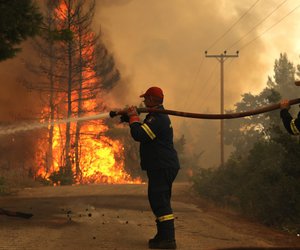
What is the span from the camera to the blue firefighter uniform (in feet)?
16.8

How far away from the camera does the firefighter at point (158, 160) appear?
509cm

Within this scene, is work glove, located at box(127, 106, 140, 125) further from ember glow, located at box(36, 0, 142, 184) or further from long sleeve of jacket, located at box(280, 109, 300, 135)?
ember glow, located at box(36, 0, 142, 184)

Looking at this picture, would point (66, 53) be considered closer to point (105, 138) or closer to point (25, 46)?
point (25, 46)

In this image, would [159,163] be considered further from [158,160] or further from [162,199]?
[162,199]

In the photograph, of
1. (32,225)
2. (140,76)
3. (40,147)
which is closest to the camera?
(32,225)

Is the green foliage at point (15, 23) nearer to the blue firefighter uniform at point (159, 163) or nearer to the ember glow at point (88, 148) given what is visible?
the blue firefighter uniform at point (159, 163)

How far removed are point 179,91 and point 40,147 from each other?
3756 centimetres

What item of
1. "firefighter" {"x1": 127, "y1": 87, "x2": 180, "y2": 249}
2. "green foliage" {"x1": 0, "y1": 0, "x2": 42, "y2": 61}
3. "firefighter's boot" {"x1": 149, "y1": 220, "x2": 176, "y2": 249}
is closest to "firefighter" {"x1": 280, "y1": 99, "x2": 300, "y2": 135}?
"firefighter" {"x1": 127, "y1": 87, "x2": 180, "y2": 249}

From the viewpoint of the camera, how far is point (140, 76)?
50969 mm

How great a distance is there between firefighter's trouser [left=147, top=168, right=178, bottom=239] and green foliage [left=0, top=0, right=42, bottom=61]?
14.9ft

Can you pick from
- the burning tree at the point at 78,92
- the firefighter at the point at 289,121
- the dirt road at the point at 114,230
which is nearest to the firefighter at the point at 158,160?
the dirt road at the point at 114,230

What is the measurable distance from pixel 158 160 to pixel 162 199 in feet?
1.61

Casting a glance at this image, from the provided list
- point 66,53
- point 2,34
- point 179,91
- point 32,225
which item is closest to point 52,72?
point 66,53

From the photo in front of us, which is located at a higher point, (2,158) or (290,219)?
(2,158)
